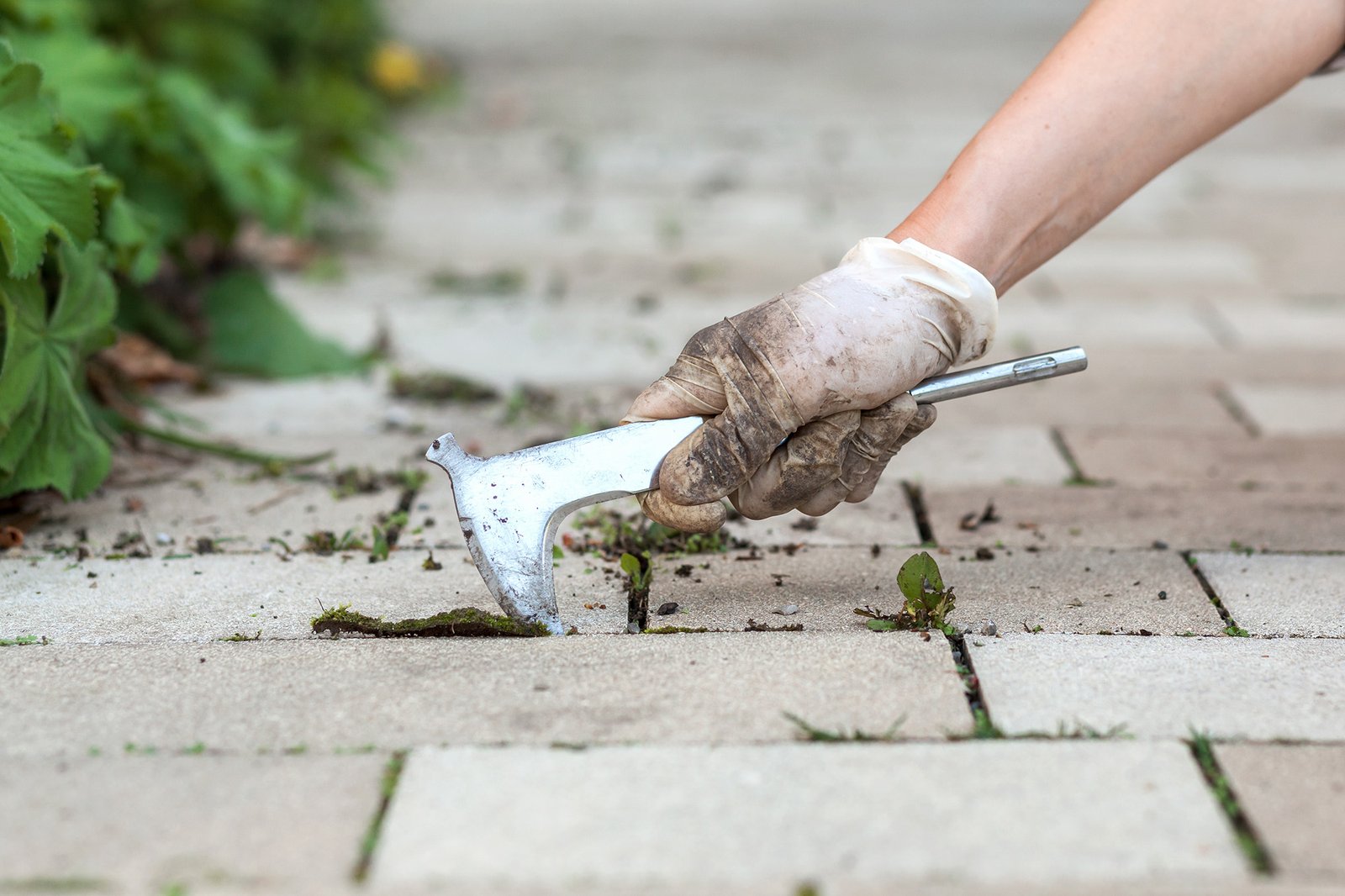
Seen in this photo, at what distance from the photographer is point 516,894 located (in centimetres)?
135

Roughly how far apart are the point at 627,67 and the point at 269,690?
662 cm

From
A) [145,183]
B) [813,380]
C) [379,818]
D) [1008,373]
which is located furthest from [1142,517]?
[145,183]

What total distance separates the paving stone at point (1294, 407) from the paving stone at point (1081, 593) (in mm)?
978

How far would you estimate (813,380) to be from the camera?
188cm

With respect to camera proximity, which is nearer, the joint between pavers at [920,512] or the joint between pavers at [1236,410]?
the joint between pavers at [920,512]

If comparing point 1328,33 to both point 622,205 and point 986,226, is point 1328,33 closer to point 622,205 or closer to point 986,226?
point 986,226

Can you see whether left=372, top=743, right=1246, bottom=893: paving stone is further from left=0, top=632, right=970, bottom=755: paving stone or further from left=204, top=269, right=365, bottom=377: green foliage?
left=204, top=269, right=365, bottom=377: green foliage

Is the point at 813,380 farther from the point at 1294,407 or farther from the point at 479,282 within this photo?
the point at 479,282

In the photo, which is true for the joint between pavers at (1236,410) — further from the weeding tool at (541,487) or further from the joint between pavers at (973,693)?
the joint between pavers at (973,693)

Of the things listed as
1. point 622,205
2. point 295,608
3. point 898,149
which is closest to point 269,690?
point 295,608

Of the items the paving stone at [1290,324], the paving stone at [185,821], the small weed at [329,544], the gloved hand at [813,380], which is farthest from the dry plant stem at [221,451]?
the paving stone at [1290,324]

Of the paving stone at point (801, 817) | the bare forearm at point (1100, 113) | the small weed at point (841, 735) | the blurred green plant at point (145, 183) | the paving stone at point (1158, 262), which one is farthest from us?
the paving stone at point (1158, 262)

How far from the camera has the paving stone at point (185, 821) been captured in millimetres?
1378

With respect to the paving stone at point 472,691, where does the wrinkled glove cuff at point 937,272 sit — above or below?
above
